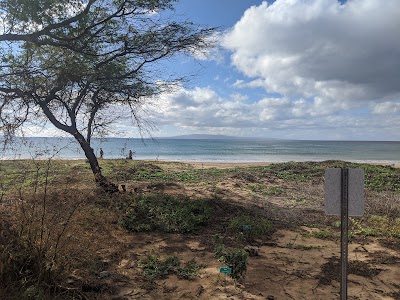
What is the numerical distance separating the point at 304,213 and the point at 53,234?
21.4 ft

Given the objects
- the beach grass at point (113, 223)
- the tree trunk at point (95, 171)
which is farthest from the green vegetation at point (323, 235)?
the tree trunk at point (95, 171)

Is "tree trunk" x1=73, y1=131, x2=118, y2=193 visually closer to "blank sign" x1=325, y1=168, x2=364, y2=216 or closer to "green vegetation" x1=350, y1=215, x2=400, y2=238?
"green vegetation" x1=350, y1=215, x2=400, y2=238

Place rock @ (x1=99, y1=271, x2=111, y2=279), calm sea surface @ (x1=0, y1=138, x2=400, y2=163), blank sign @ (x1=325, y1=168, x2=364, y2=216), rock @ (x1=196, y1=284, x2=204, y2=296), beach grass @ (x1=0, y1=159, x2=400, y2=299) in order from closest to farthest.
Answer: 1. blank sign @ (x1=325, y1=168, x2=364, y2=216)
2. beach grass @ (x1=0, y1=159, x2=400, y2=299)
3. rock @ (x1=196, y1=284, x2=204, y2=296)
4. rock @ (x1=99, y1=271, x2=111, y2=279)
5. calm sea surface @ (x1=0, y1=138, x2=400, y2=163)

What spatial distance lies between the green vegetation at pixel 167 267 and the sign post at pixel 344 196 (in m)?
2.17

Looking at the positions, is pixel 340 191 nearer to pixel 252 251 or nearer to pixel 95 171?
pixel 252 251

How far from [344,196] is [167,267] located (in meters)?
2.76

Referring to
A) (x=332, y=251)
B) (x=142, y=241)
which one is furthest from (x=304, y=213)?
(x=142, y=241)

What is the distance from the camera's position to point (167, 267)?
183 inches

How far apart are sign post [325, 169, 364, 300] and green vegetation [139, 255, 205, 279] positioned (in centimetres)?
217

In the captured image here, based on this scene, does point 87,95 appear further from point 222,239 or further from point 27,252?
point 27,252

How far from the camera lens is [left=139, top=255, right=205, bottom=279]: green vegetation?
4453 millimetres

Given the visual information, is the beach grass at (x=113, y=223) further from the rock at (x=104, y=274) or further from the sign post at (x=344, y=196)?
the sign post at (x=344, y=196)

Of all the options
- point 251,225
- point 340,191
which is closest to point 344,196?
point 340,191

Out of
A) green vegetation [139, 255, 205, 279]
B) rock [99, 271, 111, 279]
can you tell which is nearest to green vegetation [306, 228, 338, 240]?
green vegetation [139, 255, 205, 279]
